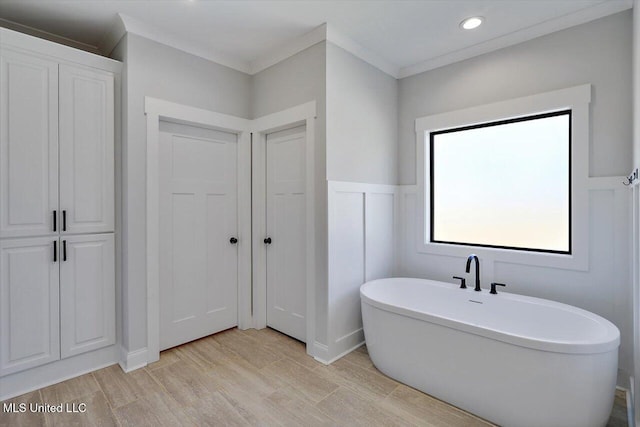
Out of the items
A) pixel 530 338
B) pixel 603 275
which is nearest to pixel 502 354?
pixel 530 338

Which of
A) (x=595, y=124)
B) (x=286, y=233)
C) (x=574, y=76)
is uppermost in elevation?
(x=574, y=76)

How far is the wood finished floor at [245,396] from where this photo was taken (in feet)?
6.01

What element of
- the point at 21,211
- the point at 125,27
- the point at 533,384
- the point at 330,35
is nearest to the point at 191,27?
the point at 125,27

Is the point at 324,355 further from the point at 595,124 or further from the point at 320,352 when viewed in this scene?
the point at 595,124

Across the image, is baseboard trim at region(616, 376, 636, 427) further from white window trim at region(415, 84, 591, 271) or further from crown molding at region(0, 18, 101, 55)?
crown molding at region(0, 18, 101, 55)

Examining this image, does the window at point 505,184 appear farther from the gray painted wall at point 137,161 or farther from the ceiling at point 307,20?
the gray painted wall at point 137,161

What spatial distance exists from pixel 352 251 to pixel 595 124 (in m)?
1.97

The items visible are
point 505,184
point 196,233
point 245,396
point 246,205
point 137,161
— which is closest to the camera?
point 245,396

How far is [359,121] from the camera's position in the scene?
278cm

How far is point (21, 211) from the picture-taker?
2.08 meters

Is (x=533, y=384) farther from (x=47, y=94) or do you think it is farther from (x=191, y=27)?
(x=47, y=94)

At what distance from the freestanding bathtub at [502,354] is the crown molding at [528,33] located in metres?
1.99

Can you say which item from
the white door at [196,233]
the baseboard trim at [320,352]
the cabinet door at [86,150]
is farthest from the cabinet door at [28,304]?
the baseboard trim at [320,352]

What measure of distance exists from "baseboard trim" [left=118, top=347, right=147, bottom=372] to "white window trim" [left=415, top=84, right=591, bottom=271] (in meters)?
2.60
